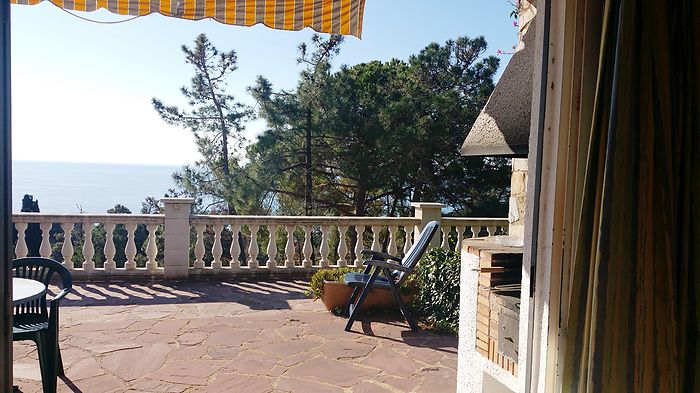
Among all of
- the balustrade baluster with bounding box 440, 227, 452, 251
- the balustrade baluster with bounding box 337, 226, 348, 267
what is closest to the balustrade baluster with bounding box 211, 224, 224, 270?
the balustrade baluster with bounding box 337, 226, 348, 267

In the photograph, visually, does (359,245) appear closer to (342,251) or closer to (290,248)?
(342,251)

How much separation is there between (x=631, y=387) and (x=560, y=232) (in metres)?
0.46

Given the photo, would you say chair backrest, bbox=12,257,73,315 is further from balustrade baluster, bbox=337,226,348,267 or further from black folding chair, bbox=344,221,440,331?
balustrade baluster, bbox=337,226,348,267

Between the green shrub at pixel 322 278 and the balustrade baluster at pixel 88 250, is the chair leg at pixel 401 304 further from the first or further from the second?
the balustrade baluster at pixel 88 250

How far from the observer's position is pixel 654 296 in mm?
1230

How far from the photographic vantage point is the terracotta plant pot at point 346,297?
4.79 metres

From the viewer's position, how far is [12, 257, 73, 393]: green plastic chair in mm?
2732

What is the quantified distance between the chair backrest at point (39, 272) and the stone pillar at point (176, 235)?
258 cm

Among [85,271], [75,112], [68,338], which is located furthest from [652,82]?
[75,112]

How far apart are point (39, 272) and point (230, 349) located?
1.42 metres

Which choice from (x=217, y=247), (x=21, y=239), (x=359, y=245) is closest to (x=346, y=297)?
(x=359, y=245)

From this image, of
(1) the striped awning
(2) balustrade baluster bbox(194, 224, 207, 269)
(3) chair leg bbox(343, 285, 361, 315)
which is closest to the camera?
(1) the striped awning

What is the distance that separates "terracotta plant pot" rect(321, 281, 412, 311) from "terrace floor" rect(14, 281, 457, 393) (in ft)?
0.44

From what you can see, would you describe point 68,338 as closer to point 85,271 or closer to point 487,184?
point 85,271
